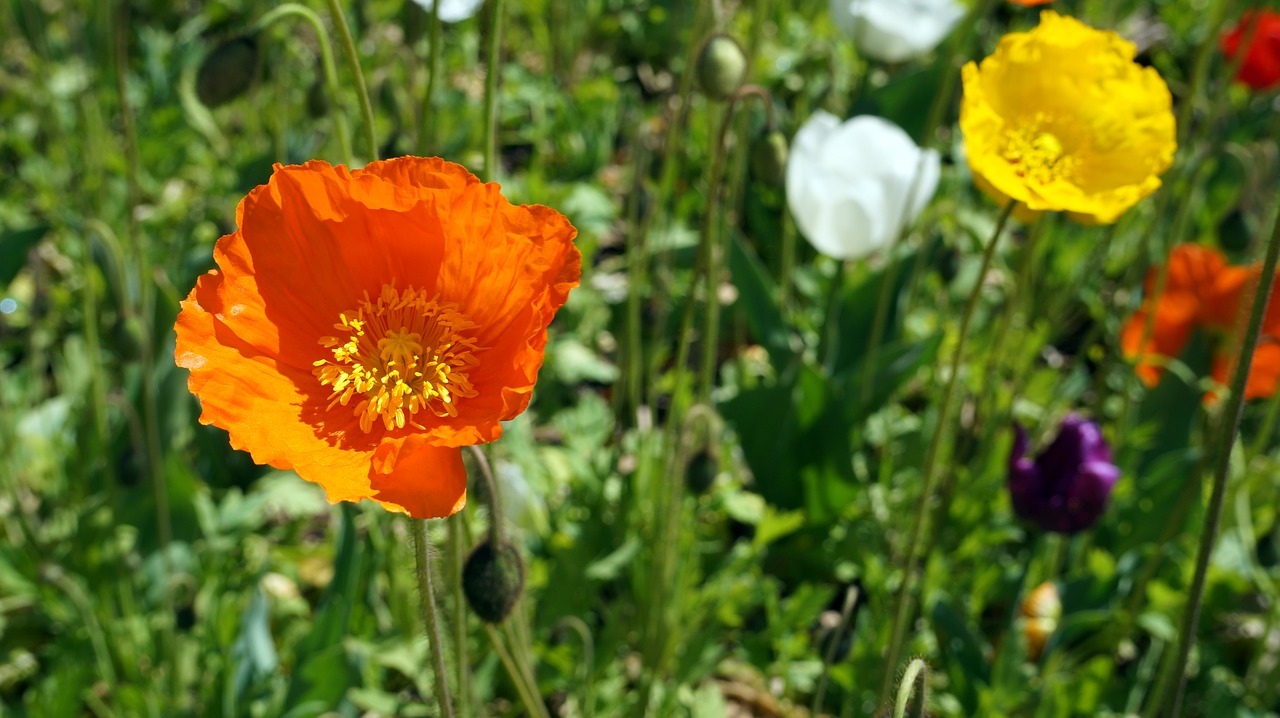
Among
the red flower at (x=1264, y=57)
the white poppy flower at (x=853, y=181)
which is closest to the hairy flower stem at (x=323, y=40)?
the white poppy flower at (x=853, y=181)

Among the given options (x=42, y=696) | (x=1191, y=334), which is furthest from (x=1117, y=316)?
(x=42, y=696)

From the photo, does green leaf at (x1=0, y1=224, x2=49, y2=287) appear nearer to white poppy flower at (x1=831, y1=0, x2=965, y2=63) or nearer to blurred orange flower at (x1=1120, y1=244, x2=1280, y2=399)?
white poppy flower at (x1=831, y1=0, x2=965, y2=63)

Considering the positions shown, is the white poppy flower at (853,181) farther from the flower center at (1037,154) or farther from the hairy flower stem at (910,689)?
the hairy flower stem at (910,689)

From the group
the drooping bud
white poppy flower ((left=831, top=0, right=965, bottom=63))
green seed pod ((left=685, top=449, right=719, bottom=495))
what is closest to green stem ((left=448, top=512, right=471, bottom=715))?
green seed pod ((left=685, top=449, right=719, bottom=495))

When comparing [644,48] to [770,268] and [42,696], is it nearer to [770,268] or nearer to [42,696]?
[770,268]

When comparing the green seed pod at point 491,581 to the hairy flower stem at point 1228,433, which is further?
the green seed pod at point 491,581

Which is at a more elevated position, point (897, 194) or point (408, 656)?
point (897, 194)
